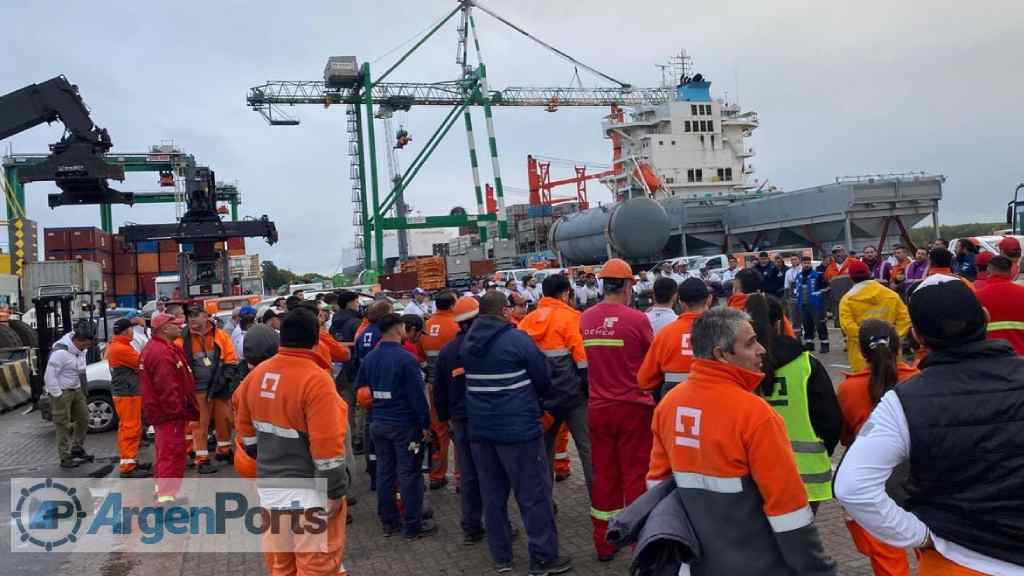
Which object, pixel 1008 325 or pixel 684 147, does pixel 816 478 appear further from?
pixel 684 147

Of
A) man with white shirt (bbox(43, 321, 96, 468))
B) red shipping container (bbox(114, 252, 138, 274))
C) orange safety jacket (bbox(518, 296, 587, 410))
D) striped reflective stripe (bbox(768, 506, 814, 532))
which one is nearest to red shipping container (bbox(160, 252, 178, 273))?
red shipping container (bbox(114, 252, 138, 274))

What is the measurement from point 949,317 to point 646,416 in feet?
9.55

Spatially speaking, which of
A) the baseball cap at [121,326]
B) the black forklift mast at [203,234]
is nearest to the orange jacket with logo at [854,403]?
the baseball cap at [121,326]

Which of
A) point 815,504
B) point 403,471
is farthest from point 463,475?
point 815,504

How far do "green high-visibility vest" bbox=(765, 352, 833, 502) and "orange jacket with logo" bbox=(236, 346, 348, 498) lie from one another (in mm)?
2314

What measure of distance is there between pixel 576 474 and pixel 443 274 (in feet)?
89.1

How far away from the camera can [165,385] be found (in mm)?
6848

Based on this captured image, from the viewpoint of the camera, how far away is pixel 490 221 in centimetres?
5131

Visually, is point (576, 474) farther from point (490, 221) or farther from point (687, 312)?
point (490, 221)

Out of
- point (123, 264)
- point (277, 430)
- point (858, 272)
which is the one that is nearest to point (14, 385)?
point (277, 430)

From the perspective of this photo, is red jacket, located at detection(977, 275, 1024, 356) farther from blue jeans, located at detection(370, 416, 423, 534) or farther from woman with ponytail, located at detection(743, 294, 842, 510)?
blue jeans, located at detection(370, 416, 423, 534)

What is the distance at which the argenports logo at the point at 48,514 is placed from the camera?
258 inches

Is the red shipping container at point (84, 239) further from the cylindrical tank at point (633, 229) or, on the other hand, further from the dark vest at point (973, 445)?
the dark vest at point (973, 445)

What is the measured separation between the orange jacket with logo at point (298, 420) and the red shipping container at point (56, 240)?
4405 centimetres
